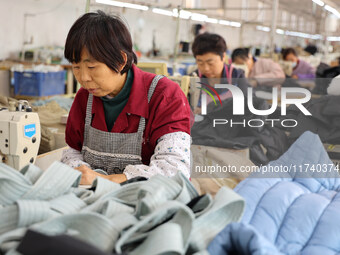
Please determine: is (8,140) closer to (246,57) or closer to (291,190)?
(291,190)

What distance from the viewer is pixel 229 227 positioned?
801 millimetres

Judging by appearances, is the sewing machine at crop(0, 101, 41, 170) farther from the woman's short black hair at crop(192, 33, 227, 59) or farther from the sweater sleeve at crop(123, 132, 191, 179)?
the woman's short black hair at crop(192, 33, 227, 59)

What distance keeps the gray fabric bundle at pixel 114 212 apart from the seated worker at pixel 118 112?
0.49 metres

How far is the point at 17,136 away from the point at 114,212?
0.85 metres

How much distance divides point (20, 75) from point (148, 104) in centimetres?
483

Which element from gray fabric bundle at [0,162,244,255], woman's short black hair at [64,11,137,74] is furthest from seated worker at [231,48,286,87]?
gray fabric bundle at [0,162,244,255]

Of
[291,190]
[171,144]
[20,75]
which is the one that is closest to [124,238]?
[291,190]

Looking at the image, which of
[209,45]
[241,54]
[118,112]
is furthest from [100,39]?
[241,54]

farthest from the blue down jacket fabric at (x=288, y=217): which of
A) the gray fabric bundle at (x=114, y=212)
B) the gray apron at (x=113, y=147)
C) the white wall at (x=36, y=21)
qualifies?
the white wall at (x=36, y=21)

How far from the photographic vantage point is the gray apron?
1688mm

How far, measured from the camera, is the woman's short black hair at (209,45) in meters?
3.74

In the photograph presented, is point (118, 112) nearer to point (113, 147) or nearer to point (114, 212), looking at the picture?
point (113, 147)

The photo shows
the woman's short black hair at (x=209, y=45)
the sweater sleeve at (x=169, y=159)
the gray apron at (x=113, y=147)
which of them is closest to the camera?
the sweater sleeve at (x=169, y=159)

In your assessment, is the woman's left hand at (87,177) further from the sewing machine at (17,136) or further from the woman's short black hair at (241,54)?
the woman's short black hair at (241,54)
